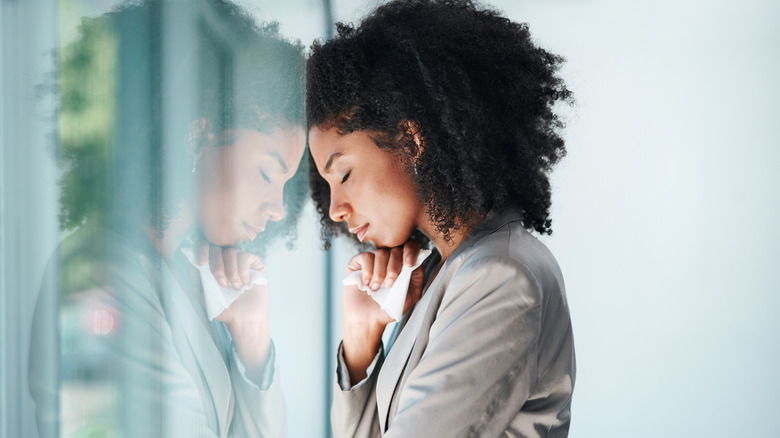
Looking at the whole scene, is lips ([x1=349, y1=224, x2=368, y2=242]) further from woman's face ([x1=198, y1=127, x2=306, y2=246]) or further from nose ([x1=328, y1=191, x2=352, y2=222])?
woman's face ([x1=198, y1=127, x2=306, y2=246])

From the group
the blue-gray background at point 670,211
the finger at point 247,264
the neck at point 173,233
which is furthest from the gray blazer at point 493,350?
the blue-gray background at point 670,211

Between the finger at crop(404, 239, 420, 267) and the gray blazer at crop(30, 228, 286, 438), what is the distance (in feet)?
1.75

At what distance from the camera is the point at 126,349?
532mm

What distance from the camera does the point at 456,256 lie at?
3.17 ft

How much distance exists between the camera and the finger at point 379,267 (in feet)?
3.87

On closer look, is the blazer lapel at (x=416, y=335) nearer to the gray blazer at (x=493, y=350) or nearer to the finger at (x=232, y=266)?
the gray blazer at (x=493, y=350)

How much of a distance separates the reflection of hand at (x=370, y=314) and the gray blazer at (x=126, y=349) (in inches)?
20.9

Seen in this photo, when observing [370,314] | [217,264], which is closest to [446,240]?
[370,314]

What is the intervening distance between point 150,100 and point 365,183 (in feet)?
1.65

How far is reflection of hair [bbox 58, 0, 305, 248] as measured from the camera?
1.62 ft

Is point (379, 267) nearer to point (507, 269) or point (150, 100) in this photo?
point (507, 269)

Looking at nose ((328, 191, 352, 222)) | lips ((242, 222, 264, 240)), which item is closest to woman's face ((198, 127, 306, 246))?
lips ((242, 222, 264, 240))

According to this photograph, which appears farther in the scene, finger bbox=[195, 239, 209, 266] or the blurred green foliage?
finger bbox=[195, 239, 209, 266]

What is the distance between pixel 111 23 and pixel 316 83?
50 centimetres
